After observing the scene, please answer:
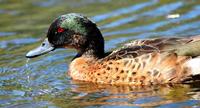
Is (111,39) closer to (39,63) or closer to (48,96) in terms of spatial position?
(39,63)

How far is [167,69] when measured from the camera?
1091cm

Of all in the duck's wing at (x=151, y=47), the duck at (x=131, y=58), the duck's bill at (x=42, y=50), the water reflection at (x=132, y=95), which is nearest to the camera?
the water reflection at (x=132, y=95)

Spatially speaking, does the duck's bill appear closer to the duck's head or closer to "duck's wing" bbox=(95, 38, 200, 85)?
the duck's head

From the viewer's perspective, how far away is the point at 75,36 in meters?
12.0

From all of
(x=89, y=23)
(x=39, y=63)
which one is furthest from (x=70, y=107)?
(x=39, y=63)

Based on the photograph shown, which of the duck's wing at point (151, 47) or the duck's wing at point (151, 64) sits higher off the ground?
the duck's wing at point (151, 47)

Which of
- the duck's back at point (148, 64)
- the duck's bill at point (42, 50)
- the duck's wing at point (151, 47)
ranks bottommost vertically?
the duck's back at point (148, 64)

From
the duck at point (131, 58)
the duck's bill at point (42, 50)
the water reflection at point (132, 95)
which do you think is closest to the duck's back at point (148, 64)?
the duck at point (131, 58)

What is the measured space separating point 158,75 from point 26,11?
777 cm

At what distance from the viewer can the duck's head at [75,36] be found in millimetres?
11836

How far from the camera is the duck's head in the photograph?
38.8 ft

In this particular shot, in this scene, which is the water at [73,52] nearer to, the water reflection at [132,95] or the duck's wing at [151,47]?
the water reflection at [132,95]

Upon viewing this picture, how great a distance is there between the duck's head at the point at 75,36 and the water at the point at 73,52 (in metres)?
0.55

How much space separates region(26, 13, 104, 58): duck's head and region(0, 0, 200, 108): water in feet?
1.81
